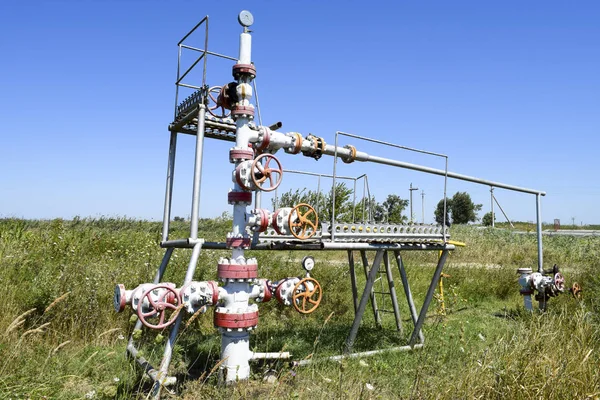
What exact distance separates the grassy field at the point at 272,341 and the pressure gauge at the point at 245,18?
2.99 m

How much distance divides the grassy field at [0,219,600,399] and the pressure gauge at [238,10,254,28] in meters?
2.99

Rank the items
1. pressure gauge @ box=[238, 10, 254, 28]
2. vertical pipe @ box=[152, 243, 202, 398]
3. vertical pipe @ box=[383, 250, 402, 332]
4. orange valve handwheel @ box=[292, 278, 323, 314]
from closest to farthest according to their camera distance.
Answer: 1. vertical pipe @ box=[152, 243, 202, 398]
2. orange valve handwheel @ box=[292, 278, 323, 314]
3. pressure gauge @ box=[238, 10, 254, 28]
4. vertical pipe @ box=[383, 250, 402, 332]

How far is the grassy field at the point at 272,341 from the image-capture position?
134 inches

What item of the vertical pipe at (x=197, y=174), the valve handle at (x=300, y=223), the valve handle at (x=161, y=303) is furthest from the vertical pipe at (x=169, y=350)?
the valve handle at (x=300, y=223)

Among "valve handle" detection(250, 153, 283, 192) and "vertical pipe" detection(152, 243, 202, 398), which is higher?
"valve handle" detection(250, 153, 283, 192)

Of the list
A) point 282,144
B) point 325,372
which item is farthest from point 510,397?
point 282,144

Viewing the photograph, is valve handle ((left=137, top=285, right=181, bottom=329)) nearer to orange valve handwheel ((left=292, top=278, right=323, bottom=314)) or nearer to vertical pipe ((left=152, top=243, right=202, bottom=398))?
vertical pipe ((left=152, top=243, right=202, bottom=398))

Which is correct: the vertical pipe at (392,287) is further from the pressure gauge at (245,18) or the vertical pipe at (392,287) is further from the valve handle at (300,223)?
the pressure gauge at (245,18)

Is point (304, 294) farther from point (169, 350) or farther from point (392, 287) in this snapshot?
point (392, 287)

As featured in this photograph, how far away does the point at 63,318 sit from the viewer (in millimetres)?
5477

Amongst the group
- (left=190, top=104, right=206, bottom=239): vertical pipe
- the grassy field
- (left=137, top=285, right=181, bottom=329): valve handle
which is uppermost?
(left=190, top=104, right=206, bottom=239): vertical pipe

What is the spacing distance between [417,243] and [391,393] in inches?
78.0

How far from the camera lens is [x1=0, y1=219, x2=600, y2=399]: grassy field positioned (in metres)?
3.40

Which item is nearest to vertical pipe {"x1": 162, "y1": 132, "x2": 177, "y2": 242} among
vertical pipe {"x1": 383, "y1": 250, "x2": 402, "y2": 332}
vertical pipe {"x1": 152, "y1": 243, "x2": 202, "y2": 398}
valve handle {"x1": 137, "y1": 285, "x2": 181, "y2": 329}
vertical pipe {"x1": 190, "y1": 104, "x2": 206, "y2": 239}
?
vertical pipe {"x1": 190, "y1": 104, "x2": 206, "y2": 239}
